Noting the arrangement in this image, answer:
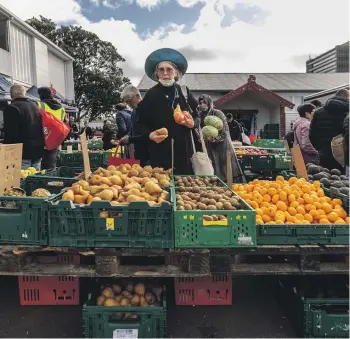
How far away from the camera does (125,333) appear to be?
282 centimetres

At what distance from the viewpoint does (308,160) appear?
6.88m

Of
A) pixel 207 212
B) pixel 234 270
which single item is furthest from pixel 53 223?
pixel 234 270

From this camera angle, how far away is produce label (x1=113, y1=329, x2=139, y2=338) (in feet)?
9.25

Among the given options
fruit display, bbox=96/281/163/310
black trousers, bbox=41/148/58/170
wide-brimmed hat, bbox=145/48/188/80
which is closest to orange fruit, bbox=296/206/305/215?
fruit display, bbox=96/281/163/310

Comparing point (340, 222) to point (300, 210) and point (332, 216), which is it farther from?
point (300, 210)

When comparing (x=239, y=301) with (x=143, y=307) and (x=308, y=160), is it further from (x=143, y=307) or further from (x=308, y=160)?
(x=308, y=160)

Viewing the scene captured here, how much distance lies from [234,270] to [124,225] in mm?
851

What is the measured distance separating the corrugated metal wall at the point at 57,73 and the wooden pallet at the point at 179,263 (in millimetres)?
26226

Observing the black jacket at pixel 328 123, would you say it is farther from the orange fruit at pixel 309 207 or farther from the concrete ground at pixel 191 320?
the concrete ground at pixel 191 320

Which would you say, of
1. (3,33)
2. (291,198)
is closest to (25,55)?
(3,33)

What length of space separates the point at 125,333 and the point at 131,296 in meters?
0.31

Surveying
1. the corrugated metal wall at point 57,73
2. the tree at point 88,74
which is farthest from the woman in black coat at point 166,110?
the tree at point 88,74

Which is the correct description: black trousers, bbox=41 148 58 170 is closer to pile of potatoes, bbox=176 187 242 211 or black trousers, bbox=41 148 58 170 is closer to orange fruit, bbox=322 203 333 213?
pile of potatoes, bbox=176 187 242 211

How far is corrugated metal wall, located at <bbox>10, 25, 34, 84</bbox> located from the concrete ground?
18.8m
